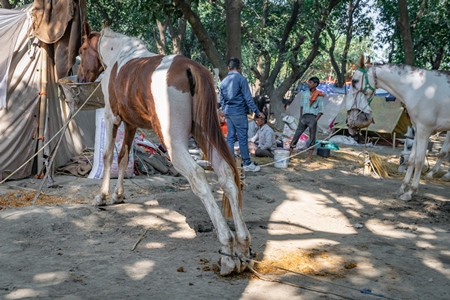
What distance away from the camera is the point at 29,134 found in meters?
7.89

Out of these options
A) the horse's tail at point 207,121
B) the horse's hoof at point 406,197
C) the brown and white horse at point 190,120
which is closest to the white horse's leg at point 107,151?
the brown and white horse at point 190,120

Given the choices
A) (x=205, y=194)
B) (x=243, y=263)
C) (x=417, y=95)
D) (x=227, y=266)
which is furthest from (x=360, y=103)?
(x=227, y=266)

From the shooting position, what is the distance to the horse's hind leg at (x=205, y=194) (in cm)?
361

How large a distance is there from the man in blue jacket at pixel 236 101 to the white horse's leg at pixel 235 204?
4.40 meters

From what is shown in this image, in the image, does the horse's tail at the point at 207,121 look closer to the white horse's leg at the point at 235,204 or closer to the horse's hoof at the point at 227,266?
the white horse's leg at the point at 235,204

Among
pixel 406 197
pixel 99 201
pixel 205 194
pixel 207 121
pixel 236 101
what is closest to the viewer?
pixel 205 194

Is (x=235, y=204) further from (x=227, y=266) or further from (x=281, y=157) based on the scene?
(x=281, y=157)

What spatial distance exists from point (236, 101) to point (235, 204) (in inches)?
193

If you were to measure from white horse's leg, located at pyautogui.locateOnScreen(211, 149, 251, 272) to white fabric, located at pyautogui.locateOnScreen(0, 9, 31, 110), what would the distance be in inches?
199

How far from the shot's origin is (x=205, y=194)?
380cm

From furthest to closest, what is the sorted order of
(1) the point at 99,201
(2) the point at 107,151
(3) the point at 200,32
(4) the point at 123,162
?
(3) the point at 200,32, (4) the point at 123,162, (2) the point at 107,151, (1) the point at 99,201

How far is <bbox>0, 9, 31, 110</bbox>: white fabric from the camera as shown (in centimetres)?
755

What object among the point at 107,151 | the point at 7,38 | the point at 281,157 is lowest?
the point at 281,157

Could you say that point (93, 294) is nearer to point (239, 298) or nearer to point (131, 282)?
point (131, 282)
